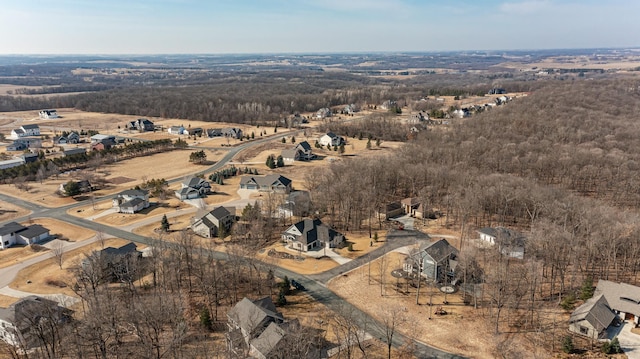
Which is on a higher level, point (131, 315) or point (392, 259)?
point (131, 315)

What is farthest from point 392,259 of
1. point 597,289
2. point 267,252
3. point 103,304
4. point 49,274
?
point 49,274

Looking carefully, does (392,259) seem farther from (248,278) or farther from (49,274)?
(49,274)

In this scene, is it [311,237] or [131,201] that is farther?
[131,201]

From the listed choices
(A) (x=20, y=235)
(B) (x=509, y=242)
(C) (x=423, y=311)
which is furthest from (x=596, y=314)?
(A) (x=20, y=235)

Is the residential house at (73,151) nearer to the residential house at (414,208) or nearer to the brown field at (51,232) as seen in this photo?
the brown field at (51,232)

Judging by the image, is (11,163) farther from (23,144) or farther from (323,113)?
(323,113)

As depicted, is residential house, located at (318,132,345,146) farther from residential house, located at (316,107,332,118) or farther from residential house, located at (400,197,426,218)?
residential house, located at (400,197,426,218)
